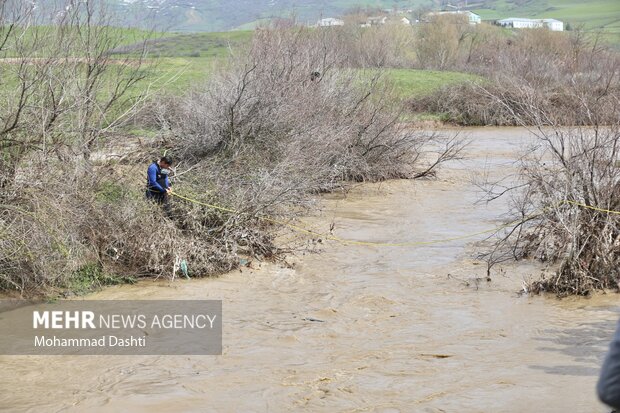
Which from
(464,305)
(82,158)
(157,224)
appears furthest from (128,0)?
(464,305)

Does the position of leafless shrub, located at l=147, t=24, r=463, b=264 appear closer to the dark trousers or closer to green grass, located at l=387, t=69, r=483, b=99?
the dark trousers

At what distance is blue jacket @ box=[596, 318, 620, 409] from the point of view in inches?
90.0

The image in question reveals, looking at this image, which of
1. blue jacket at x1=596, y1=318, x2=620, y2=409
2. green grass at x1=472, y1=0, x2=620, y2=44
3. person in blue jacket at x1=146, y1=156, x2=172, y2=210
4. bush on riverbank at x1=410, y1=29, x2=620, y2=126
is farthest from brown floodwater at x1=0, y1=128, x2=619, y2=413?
green grass at x1=472, y1=0, x2=620, y2=44

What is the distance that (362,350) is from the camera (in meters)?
10.0

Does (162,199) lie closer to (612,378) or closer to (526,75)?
(612,378)

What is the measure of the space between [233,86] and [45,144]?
5.98 metres

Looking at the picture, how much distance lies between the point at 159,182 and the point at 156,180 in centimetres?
8

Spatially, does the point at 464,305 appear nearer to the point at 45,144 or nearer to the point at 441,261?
the point at 441,261

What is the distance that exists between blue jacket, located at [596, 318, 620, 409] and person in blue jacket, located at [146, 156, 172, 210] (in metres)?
11.4

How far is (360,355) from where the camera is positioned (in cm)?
986

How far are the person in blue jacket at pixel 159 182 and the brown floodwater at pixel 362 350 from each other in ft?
5.11

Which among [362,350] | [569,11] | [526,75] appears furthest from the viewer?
[569,11]

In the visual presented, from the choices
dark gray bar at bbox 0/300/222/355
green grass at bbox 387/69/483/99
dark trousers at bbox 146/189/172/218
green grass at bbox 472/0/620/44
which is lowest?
dark gray bar at bbox 0/300/222/355

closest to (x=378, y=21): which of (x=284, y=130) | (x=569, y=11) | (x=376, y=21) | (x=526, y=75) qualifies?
(x=376, y=21)
